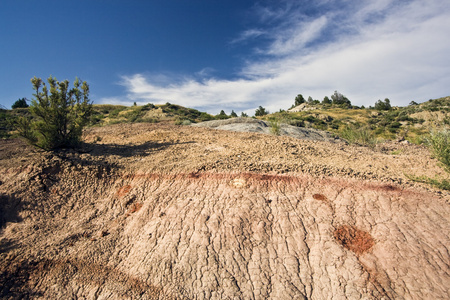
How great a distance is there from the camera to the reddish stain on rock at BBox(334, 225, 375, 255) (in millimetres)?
4629

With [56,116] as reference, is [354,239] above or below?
below

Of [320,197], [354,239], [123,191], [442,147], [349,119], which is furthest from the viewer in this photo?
[349,119]

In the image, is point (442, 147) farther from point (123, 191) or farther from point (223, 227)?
point (123, 191)

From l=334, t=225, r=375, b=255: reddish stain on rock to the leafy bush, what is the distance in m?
9.13

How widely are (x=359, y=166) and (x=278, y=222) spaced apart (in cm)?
331

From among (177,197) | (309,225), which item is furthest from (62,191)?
(309,225)

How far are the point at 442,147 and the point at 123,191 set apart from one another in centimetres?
901

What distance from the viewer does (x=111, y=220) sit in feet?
20.7

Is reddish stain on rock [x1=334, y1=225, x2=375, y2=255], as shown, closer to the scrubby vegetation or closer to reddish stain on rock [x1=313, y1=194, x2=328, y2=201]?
reddish stain on rock [x1=313, y1=194, x2=328, y2=201]

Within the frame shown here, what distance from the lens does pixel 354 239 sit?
4793 mm

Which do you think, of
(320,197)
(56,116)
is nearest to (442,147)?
(320,197)

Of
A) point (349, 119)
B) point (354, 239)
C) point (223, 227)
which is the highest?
point (349, 119)

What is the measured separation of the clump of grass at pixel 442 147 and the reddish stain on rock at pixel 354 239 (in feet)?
11.7

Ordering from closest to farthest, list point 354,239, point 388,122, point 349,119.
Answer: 1. point 354,239
2. point 388,122
3. point 349,119
